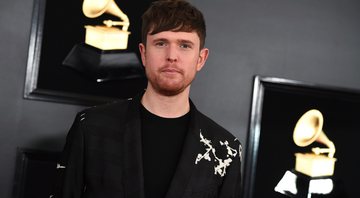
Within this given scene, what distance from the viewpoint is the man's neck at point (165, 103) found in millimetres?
2129

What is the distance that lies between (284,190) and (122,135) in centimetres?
130

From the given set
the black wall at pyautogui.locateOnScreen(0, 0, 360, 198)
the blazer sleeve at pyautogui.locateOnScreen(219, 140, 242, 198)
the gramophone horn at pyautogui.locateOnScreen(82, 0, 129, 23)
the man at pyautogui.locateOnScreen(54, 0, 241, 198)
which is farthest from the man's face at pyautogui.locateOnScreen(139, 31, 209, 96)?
the black wall at pyautogui.locateOnScreen(0, 0, 360, 198)

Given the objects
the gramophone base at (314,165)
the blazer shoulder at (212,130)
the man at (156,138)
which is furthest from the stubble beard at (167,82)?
the gramophone base at (314,165)

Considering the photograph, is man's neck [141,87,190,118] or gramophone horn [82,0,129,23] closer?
man's neck [141,87,190,118]

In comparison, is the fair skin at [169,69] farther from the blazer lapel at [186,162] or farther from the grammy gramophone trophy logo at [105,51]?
the grammy gramophone trophy logo at [105,51]

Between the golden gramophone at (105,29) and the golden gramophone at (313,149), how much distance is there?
105 cm

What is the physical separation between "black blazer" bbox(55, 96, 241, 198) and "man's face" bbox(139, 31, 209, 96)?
0.18m

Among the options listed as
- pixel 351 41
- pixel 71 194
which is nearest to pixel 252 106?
pixel 351 41

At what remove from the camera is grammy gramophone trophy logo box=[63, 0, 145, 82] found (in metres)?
2.91

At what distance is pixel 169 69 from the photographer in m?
2.04

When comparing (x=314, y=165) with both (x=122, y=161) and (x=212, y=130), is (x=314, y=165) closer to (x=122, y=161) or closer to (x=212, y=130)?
(x=212, y=130)

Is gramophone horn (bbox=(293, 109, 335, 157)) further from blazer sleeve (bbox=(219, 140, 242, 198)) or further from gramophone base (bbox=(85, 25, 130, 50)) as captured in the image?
gramophone base (bbox=(85, 25, 130, 50))

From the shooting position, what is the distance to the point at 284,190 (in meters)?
3.12

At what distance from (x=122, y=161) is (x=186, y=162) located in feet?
0.78
